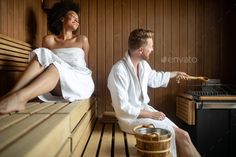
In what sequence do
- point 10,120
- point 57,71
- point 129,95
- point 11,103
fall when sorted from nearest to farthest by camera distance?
point 10,120 < point 11,103 < point 57,71 < point 129,95

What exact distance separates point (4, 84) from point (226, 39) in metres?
2.61

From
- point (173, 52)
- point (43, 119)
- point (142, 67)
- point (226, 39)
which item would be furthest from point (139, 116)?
point (226, 39)

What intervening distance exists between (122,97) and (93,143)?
468 mm

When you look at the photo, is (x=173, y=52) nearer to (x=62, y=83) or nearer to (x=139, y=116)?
(x=139, y=116)

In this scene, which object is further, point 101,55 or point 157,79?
point 101,55

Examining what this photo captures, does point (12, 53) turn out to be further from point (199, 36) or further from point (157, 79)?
point (199, 36)

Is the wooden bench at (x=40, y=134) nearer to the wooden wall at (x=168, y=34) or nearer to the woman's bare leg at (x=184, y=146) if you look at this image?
the woman's bare leg at (x=184, y=146)

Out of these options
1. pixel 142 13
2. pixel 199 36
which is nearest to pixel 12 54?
pixel 142 13

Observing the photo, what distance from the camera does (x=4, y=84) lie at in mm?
2252

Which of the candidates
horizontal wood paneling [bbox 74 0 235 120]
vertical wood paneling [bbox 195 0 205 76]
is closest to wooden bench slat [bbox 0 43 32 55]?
horizontal wood paneling [bbox 74 0 235 120]

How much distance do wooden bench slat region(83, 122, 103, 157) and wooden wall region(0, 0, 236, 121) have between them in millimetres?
867

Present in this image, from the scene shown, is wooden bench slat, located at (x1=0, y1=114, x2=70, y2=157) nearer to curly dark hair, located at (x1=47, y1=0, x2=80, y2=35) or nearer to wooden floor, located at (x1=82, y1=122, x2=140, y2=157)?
wooden floor, located at (x1=82, y1=122, x2=140, y2=157)

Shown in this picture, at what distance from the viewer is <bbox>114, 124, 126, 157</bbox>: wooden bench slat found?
1783mm

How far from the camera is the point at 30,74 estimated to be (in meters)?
1.96
